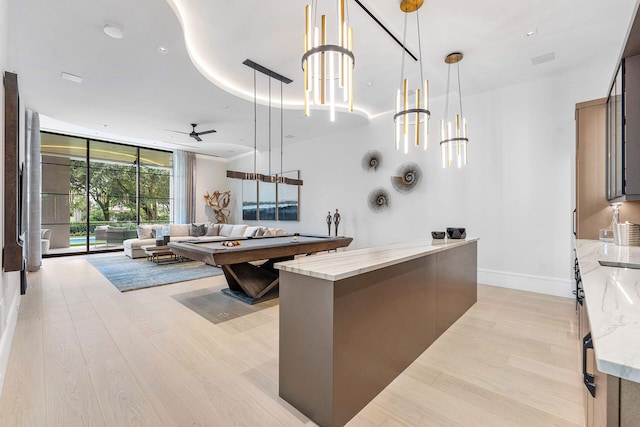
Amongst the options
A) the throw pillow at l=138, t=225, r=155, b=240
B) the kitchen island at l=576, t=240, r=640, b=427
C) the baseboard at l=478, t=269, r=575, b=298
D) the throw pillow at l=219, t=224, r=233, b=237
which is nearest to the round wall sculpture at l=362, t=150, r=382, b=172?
the baseboard at l=478, t=269, r=575, b=298

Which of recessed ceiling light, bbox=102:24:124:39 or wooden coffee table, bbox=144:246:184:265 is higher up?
recessed ceiling light, bbox=102:24:124:39

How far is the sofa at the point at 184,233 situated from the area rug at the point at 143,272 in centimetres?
34

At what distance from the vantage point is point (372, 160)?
5.96 m

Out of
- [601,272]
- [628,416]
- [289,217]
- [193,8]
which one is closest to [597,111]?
[601,272]

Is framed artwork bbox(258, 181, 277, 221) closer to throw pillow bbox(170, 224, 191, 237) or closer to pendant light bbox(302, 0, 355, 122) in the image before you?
throw pillow bbox(170, 224, 191, 237)

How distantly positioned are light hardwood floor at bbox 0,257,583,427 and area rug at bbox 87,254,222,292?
45.0 inches

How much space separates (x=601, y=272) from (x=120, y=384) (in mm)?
3037

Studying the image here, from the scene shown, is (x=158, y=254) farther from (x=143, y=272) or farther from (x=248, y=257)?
(x=248, y=257)

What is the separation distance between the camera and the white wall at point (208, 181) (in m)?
9.54

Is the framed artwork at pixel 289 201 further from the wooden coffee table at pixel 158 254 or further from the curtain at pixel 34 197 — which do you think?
the curtain at pixel 34 197

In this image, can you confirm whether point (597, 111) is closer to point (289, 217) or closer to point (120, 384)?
point (120, 384)

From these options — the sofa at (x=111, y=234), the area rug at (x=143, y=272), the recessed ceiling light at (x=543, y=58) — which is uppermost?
the recessed ceiling light at (x=543, y=58)

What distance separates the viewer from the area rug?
4.56 meters

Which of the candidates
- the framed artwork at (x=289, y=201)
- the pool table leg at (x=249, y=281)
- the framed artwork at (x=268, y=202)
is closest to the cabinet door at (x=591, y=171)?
the pool table leg at (x=249, y=281)
